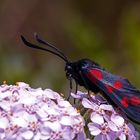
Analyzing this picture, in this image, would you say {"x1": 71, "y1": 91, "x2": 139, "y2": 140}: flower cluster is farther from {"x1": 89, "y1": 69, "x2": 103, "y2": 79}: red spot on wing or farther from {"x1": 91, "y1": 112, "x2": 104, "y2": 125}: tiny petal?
{"x1": 89, "y1": 69, "x2": 103, "y2": 79}: red spot on wing

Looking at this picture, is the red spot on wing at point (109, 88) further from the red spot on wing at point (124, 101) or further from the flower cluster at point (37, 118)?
the flower cluster at point (37, 118)

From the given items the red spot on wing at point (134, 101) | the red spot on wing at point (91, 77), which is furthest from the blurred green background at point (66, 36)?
the red spot on wing at point (134, 101)

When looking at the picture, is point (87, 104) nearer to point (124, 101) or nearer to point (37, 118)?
point (124, 101)

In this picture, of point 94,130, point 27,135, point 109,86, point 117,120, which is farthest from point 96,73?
point 27,135

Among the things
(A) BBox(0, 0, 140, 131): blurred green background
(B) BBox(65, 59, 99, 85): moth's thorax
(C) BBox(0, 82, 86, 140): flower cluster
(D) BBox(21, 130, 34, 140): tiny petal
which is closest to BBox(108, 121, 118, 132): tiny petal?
(C) BBox(0, 82, 86, 140): flower cluster

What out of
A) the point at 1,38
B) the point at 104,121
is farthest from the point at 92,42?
the point at 104,121

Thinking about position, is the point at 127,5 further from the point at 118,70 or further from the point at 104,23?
the point at 118,70
